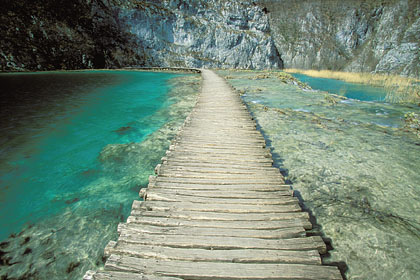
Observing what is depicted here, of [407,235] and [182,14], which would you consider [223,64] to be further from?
[407,235]

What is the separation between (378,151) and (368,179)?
2.20 m

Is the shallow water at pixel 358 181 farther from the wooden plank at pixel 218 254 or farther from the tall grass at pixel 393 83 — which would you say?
the tall grass at pixel 393 83

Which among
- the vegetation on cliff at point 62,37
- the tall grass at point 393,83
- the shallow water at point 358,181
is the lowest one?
the shallow water at point 358,181

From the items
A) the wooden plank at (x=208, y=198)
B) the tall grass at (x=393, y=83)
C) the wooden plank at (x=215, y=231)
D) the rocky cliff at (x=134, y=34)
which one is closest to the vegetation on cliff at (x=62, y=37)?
the rocky cliff at (x=134, y=34)

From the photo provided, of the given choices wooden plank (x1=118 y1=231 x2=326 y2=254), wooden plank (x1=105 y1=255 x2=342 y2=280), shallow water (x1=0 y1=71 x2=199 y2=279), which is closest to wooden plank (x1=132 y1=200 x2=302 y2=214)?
wooden plank (x1=118 y1=231 x2=326 y2=254)

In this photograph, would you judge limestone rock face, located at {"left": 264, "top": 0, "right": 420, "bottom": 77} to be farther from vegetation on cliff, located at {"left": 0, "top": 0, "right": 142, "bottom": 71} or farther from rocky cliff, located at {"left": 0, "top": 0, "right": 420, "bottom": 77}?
vegetation on cliff, located at {"left": 0, "top": 0, "right": 142, "bottom": 71}

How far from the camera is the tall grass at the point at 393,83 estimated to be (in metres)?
15.2

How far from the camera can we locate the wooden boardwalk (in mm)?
2521

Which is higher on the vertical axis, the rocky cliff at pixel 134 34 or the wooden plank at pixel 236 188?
the rocky cliff at pixel 134 34

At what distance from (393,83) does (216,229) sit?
28279 millimetres

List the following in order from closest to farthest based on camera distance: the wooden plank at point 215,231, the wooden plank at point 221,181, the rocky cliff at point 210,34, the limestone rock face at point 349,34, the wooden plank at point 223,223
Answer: the wooden plank at point 215,231 < the wooden plank at point 223,223 < the wooden plank at point 221,181 < the rocky cliff at point 210,34 < the limestone rock face at point 349,34

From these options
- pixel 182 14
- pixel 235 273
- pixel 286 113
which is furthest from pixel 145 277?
pixel 182 14

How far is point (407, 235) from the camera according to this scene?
3.90 metres

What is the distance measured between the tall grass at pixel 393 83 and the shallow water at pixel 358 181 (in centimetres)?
576
